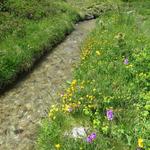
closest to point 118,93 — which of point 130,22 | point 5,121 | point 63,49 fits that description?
point 5,121

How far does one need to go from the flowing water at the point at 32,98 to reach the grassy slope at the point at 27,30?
1.66 ft

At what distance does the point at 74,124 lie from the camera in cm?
977

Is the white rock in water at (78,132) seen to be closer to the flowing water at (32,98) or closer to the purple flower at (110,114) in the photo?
the purple flower at (110,114)

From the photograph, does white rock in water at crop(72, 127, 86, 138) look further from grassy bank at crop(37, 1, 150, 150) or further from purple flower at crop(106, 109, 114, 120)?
purple flower at crop(106, 109, 114, 120)

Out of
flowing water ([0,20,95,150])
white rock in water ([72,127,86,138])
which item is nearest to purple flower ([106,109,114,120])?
white rock in water ([72,127,86,138])

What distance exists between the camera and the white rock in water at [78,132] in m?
8.96

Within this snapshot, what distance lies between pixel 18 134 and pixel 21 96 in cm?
260

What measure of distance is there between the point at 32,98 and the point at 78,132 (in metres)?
3.72

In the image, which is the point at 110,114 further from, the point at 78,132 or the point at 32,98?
the point at 32,98

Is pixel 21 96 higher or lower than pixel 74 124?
lower

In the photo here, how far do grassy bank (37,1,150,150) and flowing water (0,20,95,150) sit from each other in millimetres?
675

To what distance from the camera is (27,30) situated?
1834 cm

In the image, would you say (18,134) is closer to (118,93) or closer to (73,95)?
(73,95)

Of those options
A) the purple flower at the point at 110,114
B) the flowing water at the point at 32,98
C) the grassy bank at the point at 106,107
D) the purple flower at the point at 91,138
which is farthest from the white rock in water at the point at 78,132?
the flowing water at the point at 32,98
